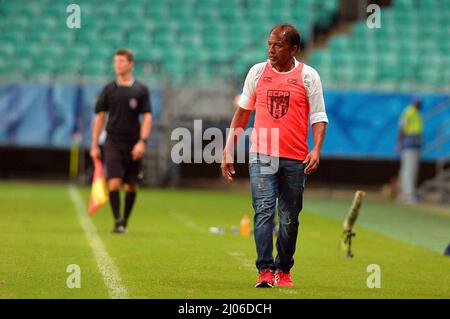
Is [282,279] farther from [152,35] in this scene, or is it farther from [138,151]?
[152,35]

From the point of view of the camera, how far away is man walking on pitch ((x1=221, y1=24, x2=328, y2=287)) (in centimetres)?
975

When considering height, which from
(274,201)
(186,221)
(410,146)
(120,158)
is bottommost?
(186,221)

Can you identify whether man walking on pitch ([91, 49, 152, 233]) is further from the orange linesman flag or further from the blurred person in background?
the blurred person in background

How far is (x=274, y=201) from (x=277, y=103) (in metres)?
0.83

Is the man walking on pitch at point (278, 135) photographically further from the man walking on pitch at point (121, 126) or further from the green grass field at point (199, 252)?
the man walking on pitch at point (121, 126)

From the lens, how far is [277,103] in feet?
32.2

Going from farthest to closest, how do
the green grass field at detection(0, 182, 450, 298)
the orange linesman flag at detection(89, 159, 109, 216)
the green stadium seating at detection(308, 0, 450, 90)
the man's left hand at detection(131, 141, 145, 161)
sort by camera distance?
the green stadium seating at detection(308, 0, 450, 90), the orange linesman flag at detection(89, 159, 109, 216), the man's left hand at detection(131, 141, 145, 161), the green grass field at detection(0, 182, 450, 298)

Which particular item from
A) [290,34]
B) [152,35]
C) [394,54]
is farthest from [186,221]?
[152,35]

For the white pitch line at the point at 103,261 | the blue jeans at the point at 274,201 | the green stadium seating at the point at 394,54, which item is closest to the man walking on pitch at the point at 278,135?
the blue jeans at the point at 274,201

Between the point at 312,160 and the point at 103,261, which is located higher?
the point at 312,160

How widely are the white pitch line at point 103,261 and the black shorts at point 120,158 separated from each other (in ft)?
2.75

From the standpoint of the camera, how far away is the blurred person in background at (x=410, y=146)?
26.2 metres

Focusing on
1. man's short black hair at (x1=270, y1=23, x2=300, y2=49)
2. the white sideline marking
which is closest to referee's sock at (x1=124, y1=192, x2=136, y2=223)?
the white sideline marking

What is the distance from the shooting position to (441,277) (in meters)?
11.3
